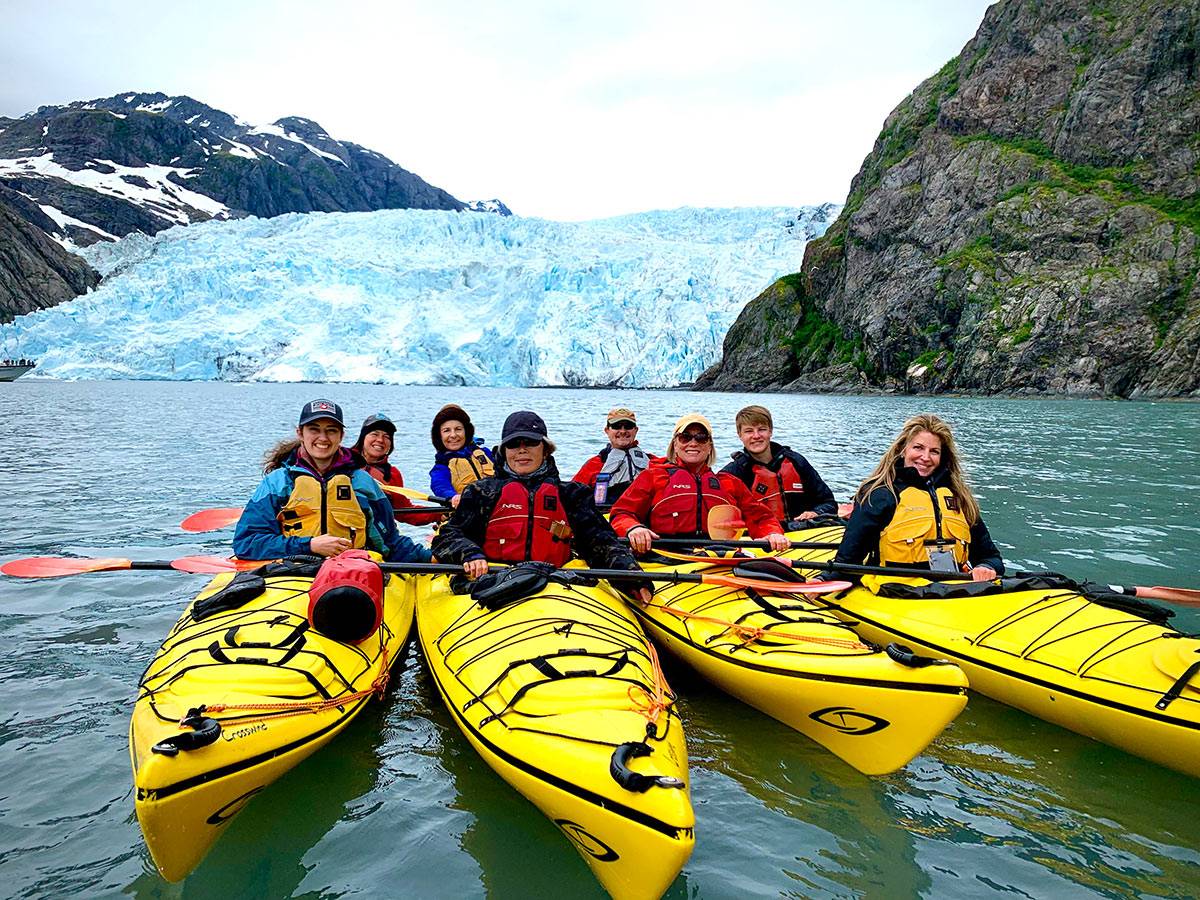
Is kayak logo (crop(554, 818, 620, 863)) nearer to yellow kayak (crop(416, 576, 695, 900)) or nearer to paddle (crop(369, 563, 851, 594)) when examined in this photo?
yellow kayak (crop(416, 576, 695, 900))

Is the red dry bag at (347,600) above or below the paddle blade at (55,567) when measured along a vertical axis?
above

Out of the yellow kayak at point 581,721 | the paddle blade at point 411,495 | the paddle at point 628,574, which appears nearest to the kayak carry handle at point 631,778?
the yellow kayak at point 581,721

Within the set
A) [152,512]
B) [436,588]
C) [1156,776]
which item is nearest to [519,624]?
[436,588]

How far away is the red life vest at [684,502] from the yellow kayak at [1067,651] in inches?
46.3

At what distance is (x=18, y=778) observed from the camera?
3.21m

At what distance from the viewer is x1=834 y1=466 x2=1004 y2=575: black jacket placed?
14.8 ft

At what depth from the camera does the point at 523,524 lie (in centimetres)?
435

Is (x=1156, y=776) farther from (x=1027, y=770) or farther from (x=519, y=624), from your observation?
(x=519, y=624)

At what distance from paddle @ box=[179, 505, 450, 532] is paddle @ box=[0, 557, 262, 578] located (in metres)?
1.13

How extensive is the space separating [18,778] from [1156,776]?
4958 mm

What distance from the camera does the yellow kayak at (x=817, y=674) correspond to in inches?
117

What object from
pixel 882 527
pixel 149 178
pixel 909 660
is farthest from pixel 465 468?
pixel 149 178

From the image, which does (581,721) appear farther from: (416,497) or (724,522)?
(416,497)

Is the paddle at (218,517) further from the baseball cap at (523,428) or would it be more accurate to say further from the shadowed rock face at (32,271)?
the shadowed rock face at (32,271)
